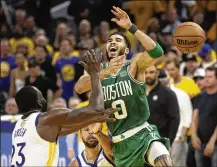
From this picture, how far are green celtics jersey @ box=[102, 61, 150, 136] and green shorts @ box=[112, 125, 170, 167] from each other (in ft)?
0.42

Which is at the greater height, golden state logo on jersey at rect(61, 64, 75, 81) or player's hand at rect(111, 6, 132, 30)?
player's hand at rect(111, 6, 132, 30)

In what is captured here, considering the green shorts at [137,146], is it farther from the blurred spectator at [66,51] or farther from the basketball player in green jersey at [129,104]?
the blurred spectator at [66,51]

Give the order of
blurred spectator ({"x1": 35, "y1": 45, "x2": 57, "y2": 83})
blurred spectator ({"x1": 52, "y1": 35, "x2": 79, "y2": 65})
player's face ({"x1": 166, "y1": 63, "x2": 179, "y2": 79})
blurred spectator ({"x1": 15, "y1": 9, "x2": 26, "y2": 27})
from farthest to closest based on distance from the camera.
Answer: blurred spectator ({"x1": 15, "y1": 9, "x2": 26, "y2": 27}) < blurred spectator ({"x1": 52, "y1": 35, "x2": 79, "y2": 65}) < blurred spectator ({"x1": 35, "y1": 45, "x2": 57, "y2": 83}) < player's face ({"x1": 166, "y1": 63, "x2": 179, "y2": 79})

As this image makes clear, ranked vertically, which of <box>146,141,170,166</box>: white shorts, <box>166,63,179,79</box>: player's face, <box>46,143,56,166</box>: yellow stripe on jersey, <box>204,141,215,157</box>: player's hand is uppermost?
<box>166,63,179,79</box>: player's face

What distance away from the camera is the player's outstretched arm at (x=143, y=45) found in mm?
8438

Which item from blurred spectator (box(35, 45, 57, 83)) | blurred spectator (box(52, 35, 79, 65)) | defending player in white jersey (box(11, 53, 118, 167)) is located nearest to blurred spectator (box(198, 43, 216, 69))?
blurred spectator (box(52, 35, 79, 65))

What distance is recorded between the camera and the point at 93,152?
1002cm

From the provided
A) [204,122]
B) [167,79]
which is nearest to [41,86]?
[167,79]

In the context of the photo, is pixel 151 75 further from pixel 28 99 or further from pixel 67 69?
pixel 28 99

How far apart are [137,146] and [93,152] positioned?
4.86 feet

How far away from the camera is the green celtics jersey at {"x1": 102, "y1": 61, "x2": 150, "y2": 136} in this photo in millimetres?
8664

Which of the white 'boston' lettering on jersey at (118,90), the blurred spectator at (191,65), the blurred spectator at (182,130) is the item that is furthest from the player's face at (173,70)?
the white 'boston' lettering on jersey at (118,90)

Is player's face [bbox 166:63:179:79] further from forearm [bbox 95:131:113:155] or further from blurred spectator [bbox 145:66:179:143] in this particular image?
forearm [bbox 95:131:113:155]

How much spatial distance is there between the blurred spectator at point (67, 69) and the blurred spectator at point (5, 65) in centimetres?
99
